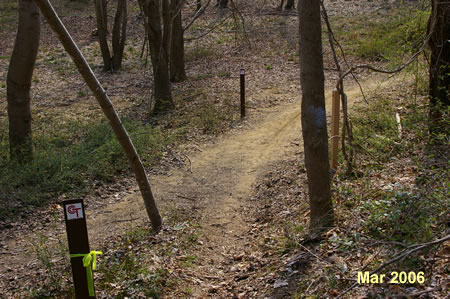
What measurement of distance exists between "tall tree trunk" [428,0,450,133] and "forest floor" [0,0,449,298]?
41.7 inches

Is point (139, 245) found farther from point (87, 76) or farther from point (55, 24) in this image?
point (55, 24)

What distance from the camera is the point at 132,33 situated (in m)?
25.0

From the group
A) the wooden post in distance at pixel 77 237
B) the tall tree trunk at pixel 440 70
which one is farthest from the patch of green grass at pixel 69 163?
the tall tree trunk at pixel 440 70

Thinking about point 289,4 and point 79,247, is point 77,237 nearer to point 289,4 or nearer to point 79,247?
point 79,247

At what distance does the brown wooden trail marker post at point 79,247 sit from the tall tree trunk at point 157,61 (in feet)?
29.3

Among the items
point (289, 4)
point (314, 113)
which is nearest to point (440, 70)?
point (314, 113)

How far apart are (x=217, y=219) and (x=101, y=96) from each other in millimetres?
3005

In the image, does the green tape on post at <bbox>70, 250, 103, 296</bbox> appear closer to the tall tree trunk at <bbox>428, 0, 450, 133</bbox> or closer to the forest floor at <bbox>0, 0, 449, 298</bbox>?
the forest floor at <bbox>0, 0, 449, 298</bbox>

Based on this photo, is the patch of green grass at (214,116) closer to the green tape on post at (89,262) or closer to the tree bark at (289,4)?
the green tape on post at (89,262)

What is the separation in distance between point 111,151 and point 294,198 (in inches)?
168

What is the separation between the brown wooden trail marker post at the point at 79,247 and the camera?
409 centimetres

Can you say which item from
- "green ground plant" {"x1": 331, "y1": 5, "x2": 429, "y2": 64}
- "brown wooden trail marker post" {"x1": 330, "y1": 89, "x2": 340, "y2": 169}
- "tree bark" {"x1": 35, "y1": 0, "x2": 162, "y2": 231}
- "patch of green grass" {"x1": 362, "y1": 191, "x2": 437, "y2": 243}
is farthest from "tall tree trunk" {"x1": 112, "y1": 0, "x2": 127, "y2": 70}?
"patch of green grass" {"x1": 362, "y1": 191, "x2": 437, "y2": 243}

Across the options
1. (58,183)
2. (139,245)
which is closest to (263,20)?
(58,183)

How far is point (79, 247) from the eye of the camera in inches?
167
